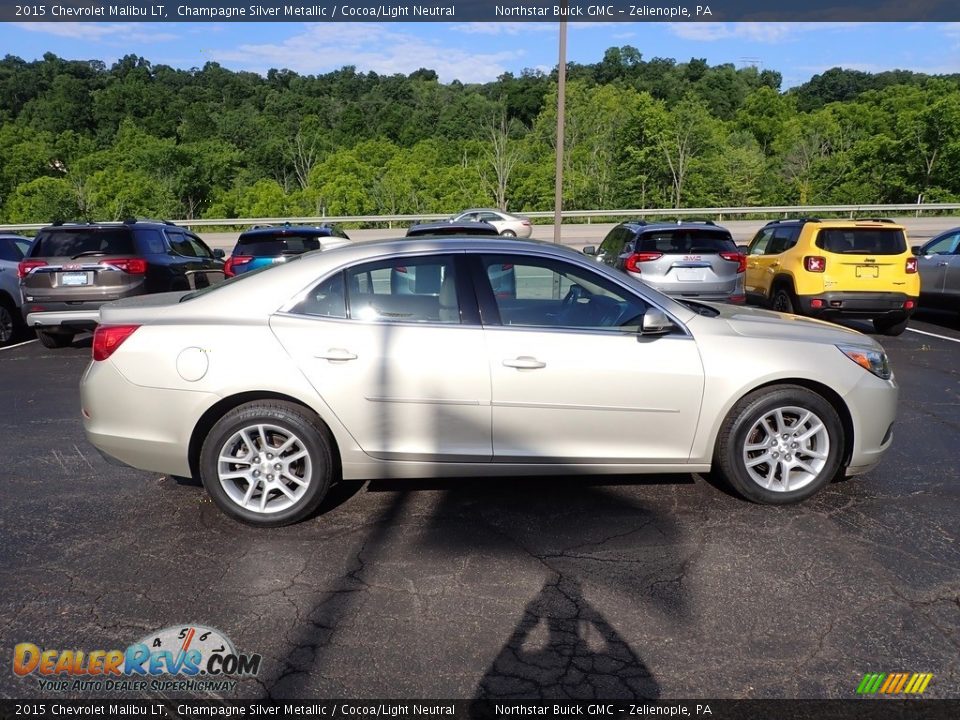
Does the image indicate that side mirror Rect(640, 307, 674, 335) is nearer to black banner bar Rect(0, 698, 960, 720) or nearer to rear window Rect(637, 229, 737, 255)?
black banner bar Rect(0, 698, 960, 720)

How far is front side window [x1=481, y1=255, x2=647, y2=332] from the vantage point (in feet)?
14.9

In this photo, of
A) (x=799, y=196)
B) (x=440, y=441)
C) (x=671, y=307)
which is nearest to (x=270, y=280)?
(x=440, y=441)

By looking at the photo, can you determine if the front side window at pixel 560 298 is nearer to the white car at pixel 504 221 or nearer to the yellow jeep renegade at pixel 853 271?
the yellow jeep renegade at pixel 853 271

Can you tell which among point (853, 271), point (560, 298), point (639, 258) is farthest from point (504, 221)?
point (560, 298)

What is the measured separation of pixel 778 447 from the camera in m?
4.59

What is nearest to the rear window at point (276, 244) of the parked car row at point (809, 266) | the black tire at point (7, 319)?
the black tire at point (7, 319)

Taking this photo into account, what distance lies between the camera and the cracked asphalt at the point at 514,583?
303 cm

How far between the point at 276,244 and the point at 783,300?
7431 millimetres

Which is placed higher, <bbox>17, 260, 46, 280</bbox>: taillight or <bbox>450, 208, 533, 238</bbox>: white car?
<bbox>17, 260, 46, 280</bbox>: taillight

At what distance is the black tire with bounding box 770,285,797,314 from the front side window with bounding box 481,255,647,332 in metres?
6.92

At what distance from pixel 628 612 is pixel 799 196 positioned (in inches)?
2080

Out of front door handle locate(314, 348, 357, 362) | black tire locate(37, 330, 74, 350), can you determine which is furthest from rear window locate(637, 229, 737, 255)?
black tire locate(37, 330, 74, 350)

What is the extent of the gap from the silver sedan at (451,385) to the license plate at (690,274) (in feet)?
21.5

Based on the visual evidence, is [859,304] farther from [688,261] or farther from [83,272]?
[83,272]
